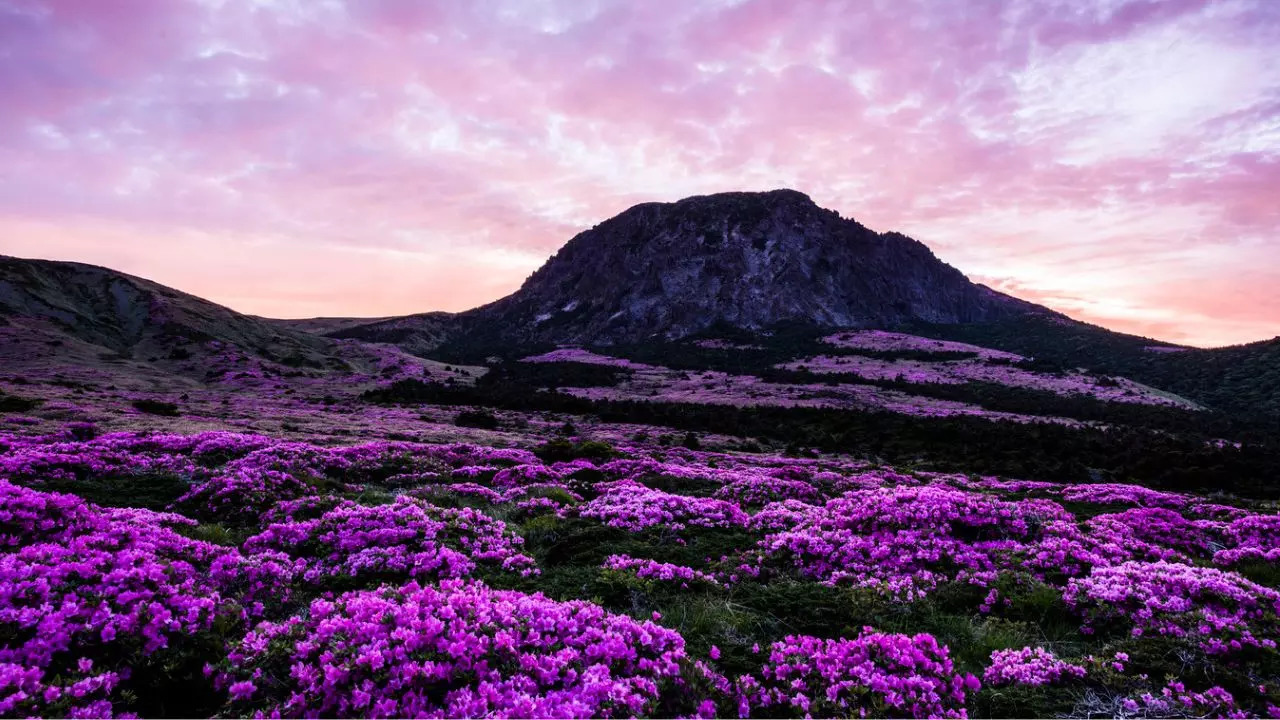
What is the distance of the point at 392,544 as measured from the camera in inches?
396

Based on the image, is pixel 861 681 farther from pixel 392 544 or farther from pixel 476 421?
pixel 476 421

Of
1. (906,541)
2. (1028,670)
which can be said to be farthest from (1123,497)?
(1028,670)

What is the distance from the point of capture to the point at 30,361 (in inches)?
2067

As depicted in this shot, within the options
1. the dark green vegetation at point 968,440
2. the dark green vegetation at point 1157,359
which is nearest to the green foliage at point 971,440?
the dark green vegetation at point 968,440

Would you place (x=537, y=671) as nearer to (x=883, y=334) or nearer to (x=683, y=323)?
(x=883, y=334)

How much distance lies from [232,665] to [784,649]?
592cm

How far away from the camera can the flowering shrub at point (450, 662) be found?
16.2 ft

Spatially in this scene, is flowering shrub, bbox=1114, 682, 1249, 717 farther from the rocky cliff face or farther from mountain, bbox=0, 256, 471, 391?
the rocky cliff face

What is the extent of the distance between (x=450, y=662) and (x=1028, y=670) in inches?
252

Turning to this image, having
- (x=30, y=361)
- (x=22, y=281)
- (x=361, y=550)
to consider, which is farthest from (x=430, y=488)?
(x=22, y=281)

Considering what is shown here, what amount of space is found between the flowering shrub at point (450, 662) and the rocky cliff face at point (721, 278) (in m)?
121

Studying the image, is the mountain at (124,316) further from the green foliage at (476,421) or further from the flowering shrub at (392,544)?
the flowering shrub at (392,544)

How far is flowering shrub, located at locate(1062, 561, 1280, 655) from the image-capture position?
7.02 m

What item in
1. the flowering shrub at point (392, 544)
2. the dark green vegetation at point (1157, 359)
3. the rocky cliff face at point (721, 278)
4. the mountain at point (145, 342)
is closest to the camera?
the flowering shrub at point (392, 544)
